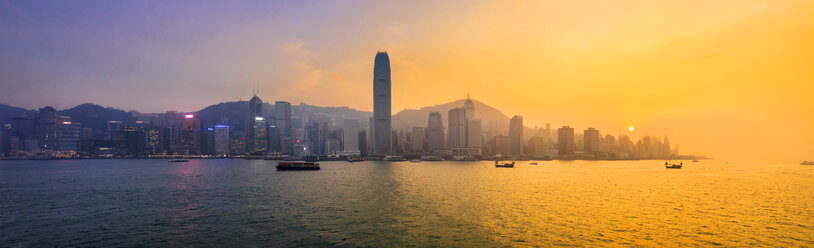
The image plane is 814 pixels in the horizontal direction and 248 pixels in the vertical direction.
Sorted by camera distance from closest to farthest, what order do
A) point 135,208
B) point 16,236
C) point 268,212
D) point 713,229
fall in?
1. point 16,236
2. point 713,229
3. point 268,212
4. point 135,208

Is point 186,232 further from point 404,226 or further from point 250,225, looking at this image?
point 404,226

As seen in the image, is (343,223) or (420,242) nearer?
(420,242)

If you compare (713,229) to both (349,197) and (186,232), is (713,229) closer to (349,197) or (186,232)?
(349,197)

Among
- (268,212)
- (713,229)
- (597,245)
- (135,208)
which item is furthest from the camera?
(135,208)

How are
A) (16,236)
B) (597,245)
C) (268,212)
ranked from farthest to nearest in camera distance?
1. (268,212)
2. (16,236)
3. (597,245)

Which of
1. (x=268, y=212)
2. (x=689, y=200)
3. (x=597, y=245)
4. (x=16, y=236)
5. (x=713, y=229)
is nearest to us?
(x=597, y=245)

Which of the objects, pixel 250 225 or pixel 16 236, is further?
pixel 250 225

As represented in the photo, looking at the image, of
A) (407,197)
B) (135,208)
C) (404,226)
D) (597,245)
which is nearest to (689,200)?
(597,245)

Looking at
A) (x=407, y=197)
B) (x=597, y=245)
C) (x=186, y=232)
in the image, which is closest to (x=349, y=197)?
(x=407, y=197)
